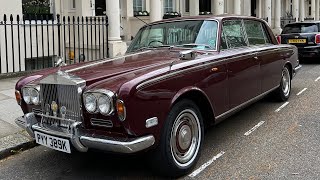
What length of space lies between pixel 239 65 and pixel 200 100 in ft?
3.59

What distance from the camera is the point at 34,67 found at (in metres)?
12.1

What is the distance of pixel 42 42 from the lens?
10414mm

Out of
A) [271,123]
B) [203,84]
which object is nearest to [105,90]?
[203,84]

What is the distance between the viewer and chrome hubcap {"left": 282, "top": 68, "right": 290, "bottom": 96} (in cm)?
759

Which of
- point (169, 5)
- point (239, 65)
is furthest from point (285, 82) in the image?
point (169, 5)

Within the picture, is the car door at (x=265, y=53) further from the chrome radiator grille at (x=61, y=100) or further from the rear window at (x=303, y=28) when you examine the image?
the rear window at (x=303, y=28)

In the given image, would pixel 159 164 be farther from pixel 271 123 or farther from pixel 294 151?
pixel 271 123

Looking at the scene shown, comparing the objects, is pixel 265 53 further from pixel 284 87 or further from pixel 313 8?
pixel 313 8

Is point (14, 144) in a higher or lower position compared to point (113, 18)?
lower

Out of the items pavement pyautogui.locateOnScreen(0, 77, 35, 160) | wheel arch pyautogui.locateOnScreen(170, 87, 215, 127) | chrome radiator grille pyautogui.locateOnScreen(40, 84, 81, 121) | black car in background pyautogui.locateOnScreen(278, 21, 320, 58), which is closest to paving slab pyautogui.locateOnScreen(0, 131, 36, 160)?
pavement pyautogui.locateOnScreen(0, 77, 35, 160)

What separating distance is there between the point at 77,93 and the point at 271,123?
11.4ft

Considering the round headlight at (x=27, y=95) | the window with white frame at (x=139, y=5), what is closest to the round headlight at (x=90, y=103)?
the round headlight at (x=27, y=95)

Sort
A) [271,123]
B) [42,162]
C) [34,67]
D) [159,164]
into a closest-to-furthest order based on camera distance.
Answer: [159,164]
[42,162]
[271,123]
[34,67]

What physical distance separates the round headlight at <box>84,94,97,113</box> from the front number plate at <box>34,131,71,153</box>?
0.42 meters
